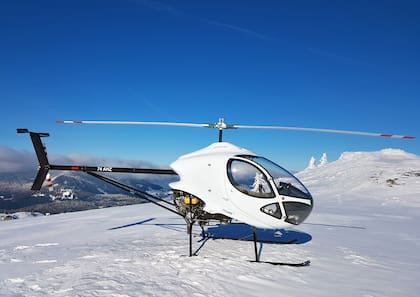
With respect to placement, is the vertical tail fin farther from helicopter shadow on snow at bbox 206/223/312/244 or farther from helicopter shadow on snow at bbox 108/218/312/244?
helicopter shadow on snow at bbox 206/223/312/244

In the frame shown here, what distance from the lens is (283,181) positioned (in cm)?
736

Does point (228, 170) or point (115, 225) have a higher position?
point (228, 170)

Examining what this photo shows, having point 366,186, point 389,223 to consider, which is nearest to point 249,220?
point 389,223

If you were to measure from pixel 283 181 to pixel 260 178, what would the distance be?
59 cm

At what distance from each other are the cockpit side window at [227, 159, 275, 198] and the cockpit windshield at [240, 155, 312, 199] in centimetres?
20

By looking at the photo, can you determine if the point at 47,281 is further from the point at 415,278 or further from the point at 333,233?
the point at 333,233

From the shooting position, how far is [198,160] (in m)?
8.17

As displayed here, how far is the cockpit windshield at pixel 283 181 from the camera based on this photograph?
23.9 ft

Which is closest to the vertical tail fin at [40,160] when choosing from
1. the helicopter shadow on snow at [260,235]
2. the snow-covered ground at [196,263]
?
the snow-covered ground at [196,263]

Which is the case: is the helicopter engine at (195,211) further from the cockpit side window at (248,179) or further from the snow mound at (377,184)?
the snow mound at (377,184)

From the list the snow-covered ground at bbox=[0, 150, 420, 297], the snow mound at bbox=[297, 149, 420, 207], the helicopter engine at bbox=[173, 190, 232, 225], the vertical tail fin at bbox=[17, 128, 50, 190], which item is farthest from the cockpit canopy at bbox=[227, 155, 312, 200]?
the snow mound at bbox=[297, 149, 420, 207]

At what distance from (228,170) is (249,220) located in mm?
1377

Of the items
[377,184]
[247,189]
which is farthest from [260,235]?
[377,184]

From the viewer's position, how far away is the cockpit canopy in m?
7.28
